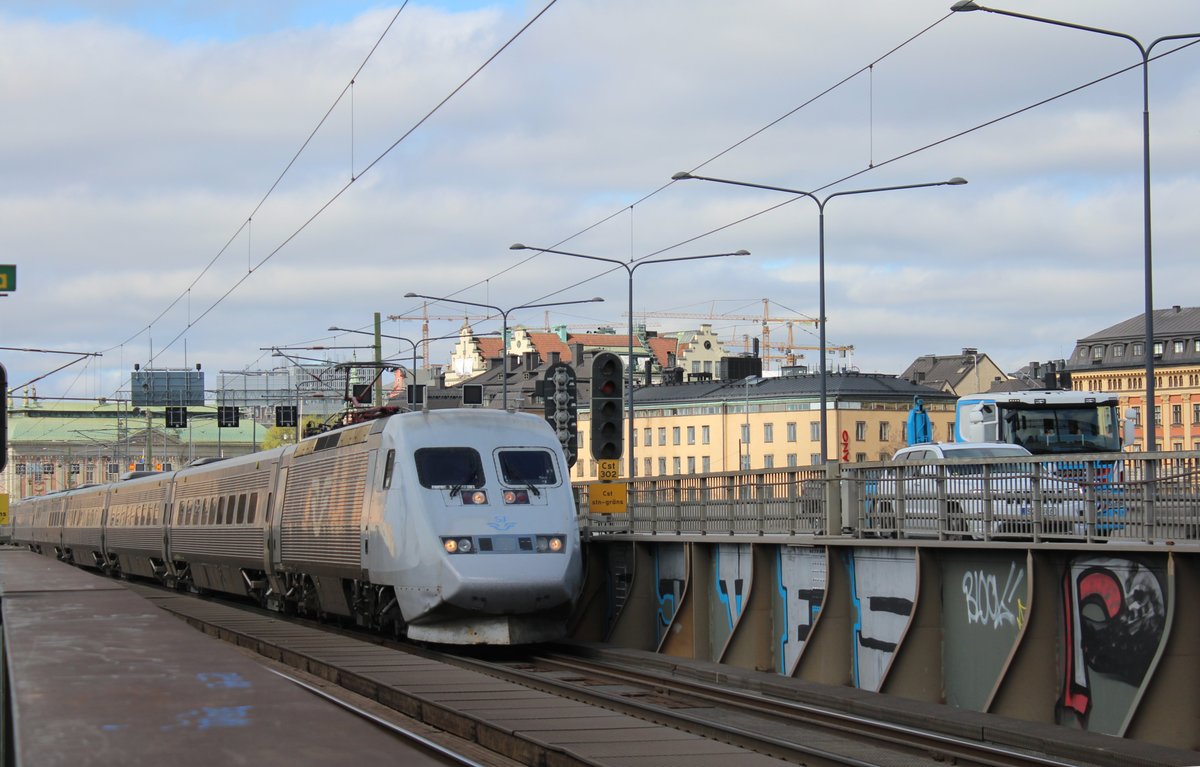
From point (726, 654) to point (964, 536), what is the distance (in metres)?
4.95

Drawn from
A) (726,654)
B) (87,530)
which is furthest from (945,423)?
(726,654)

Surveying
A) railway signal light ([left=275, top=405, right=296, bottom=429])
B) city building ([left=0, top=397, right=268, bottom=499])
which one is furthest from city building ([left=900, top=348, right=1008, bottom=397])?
railway signal light ([left=275, top=405, right=296, bottom=429])

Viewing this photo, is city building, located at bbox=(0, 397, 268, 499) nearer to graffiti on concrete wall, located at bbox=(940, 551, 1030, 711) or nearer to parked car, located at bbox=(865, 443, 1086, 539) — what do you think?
parked car, located at bbox=(865, 443, 1086, 539)

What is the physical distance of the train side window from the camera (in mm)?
23031

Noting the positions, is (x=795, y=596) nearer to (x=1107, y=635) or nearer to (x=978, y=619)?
(x=978, y=619)

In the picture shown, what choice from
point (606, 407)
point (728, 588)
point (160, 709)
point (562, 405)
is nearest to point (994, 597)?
point (728, 588)

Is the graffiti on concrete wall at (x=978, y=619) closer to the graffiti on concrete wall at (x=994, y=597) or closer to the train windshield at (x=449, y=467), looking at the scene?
the graffiti on concrete wall at (x=994, y=597)

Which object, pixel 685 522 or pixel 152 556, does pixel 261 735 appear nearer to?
pixel 685 522

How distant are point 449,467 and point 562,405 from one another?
3685 mm

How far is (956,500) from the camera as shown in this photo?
1662 centimetres

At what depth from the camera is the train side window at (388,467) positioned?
23.0 metres

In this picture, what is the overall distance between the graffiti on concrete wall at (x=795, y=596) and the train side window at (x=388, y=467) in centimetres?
581

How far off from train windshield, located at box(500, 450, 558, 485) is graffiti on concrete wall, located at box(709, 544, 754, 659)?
2896 mm

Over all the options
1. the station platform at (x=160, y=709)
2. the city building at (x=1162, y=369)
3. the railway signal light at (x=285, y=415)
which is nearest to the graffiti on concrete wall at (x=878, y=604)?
the station platform at (x=160, y=709)
